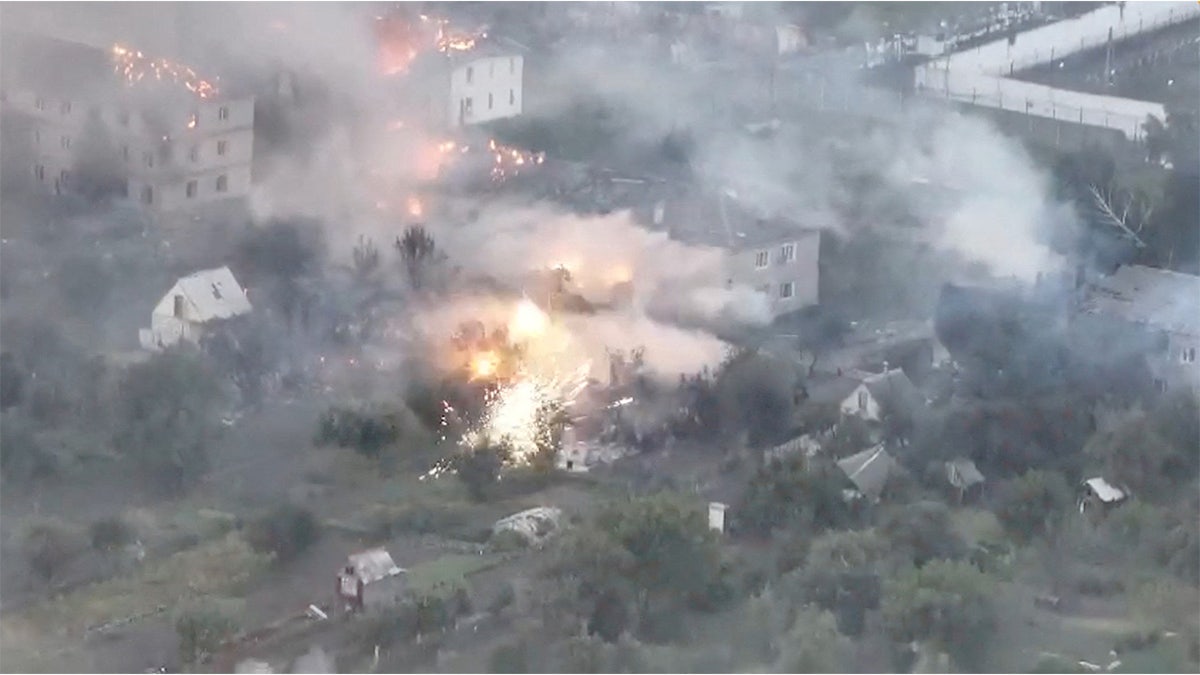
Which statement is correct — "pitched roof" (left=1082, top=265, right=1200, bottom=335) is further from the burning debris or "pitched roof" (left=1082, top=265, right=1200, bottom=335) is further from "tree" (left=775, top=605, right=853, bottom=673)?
the burning debris

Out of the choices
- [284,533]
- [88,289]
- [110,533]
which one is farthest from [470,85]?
[110,533]

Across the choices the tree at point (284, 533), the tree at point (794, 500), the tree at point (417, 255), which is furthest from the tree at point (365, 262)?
the tree at point (794, 500)

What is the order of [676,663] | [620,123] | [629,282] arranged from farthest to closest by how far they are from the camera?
[620,123] → [629,282] → [676,663]

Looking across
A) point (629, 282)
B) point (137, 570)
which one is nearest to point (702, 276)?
point (629, 282)

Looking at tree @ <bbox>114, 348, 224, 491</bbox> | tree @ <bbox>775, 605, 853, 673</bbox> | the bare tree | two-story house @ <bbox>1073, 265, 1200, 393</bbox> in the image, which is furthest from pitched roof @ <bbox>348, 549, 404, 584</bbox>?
the bare tree

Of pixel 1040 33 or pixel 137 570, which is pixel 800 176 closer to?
pixel 1040 33

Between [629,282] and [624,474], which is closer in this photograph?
[624,474]

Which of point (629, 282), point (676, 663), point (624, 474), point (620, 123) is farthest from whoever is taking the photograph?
point (620, 123)

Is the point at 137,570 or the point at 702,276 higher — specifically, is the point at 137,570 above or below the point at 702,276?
below
